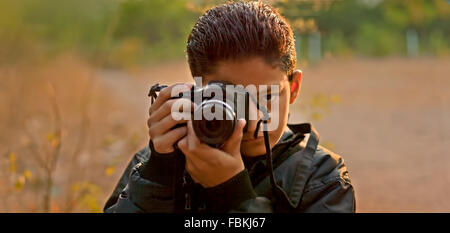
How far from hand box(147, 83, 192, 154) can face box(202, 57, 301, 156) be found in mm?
80

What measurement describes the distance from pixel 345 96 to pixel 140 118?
2.04 m

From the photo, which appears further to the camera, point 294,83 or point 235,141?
point 294,83

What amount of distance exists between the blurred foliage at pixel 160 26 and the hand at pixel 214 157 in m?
0.69

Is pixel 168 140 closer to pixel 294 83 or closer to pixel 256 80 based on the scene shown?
pixel 256 80

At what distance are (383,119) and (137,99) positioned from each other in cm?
266

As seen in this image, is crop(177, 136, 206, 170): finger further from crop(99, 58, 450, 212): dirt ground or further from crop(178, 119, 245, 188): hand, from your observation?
crop(99, 58, 450, 212): dirt ground

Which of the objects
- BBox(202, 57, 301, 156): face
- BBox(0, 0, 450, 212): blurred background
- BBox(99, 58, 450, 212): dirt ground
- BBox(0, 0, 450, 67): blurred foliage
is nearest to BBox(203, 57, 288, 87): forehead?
BBox(202, 57, 301, 156): face

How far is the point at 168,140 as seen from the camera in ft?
3.63

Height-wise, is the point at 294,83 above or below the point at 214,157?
above

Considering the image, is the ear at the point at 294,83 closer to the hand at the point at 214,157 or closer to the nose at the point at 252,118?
the nose at the point at 252,118

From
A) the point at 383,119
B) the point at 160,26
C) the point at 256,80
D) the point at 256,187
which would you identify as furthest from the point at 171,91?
the point at 160,26
